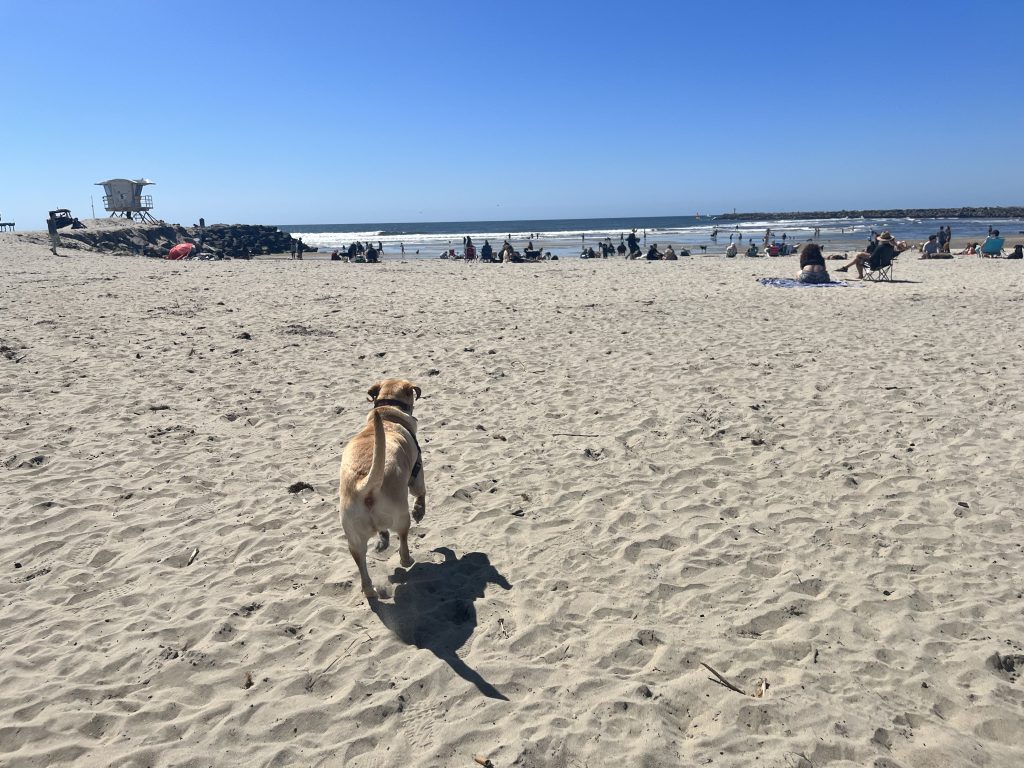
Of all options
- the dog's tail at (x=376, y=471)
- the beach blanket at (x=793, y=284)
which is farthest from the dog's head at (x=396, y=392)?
the beach blanket at (x=793, y=284)

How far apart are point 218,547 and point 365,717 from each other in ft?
7.16

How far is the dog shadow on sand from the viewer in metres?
3.51

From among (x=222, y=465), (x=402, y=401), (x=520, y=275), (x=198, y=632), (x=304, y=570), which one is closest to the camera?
(x=198, y=632)

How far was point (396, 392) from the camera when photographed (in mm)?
→ 4711

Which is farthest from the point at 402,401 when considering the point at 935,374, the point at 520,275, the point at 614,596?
the point at 520,275

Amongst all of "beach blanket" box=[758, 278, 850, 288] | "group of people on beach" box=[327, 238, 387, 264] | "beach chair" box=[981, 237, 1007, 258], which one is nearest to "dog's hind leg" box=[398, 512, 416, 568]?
"beach blanket" box=[758, 278, 850, 288]

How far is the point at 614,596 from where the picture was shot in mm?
3934

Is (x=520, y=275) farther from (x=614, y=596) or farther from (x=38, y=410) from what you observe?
(x=614, y=596)

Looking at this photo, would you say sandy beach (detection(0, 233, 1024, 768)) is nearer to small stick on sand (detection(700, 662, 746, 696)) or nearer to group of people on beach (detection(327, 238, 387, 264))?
small stick on sand (detection(700, 662, 746, 696))

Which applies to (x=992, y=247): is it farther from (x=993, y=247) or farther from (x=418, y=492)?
(x=418, y=492)

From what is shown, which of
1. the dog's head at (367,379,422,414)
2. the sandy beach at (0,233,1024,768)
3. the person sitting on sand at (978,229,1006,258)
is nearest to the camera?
the sandy beach at (0,233,1024,768)

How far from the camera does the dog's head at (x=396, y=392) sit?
185 inches

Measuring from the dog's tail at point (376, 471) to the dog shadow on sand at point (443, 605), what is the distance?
0.91 metres

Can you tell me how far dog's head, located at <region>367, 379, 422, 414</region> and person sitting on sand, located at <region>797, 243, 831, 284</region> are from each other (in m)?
18.0
